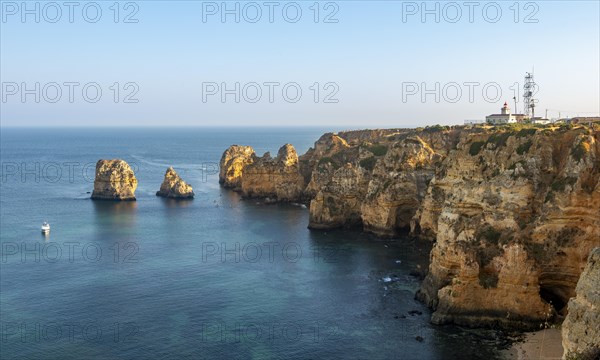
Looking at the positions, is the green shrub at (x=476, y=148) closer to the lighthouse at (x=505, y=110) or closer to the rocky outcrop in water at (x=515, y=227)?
the rocky outcrop in water at (x=515, y=227)

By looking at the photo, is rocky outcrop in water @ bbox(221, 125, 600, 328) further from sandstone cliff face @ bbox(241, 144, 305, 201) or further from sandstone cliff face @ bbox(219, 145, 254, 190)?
sandstone cliff face @ bbox(219, 145, 254, 190)

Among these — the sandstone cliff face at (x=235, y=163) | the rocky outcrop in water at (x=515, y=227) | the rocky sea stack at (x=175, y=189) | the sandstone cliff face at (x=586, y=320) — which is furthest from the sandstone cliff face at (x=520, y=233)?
the sandstone cliff face at (x=235, y=163)

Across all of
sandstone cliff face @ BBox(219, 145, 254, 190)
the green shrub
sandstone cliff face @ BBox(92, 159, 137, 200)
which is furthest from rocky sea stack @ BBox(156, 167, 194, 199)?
the green shrub

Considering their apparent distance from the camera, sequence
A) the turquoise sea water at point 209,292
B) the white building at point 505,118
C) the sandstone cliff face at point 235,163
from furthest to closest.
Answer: the sandstone cliff face at point 235,163 → the white building at point 505,118 → the turquoise sea water at point 209,292

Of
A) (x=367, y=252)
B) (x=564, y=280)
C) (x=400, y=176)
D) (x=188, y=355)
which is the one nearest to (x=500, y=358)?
(x=564, y=280)

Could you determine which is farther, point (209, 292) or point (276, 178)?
point (276, 178)

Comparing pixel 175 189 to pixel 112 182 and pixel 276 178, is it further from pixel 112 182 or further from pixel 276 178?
pixel 276 178

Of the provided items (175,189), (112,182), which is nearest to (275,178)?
(175,189)
